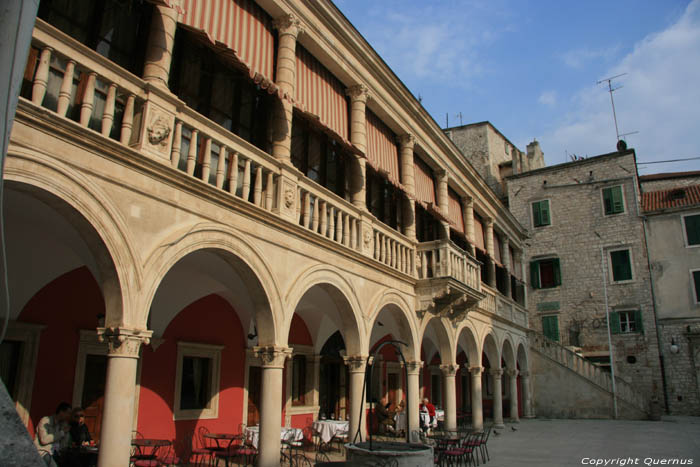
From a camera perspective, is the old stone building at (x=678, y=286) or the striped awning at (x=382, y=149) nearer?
the striped awning at (x=382, y=149)

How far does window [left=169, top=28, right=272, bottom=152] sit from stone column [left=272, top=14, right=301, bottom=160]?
0.59 metres

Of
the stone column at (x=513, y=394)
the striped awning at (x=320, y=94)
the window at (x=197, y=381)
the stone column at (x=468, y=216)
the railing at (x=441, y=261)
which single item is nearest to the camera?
the window at (x=197, y=381)

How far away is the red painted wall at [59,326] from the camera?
7.32 m

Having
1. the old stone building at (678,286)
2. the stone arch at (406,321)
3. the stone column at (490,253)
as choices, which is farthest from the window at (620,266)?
the stone arch at (406,321)

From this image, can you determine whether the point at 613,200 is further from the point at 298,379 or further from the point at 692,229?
the point at 298,379

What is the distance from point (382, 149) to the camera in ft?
41.0

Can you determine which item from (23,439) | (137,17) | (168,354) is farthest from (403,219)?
(23,439)

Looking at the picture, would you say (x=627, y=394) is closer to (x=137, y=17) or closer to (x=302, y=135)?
(x=302, y=135)

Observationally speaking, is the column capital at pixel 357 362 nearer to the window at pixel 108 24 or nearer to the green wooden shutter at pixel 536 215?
the window at pixel 108 24

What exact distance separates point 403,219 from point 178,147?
7.66 meters

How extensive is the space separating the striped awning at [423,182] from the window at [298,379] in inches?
201

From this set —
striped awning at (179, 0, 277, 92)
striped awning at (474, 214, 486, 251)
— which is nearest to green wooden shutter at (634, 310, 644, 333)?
striped awning at (474, 214, 486, 251)

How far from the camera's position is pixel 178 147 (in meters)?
6.42

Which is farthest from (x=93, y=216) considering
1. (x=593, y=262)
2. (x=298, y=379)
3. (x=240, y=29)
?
(x=593, y=262)
